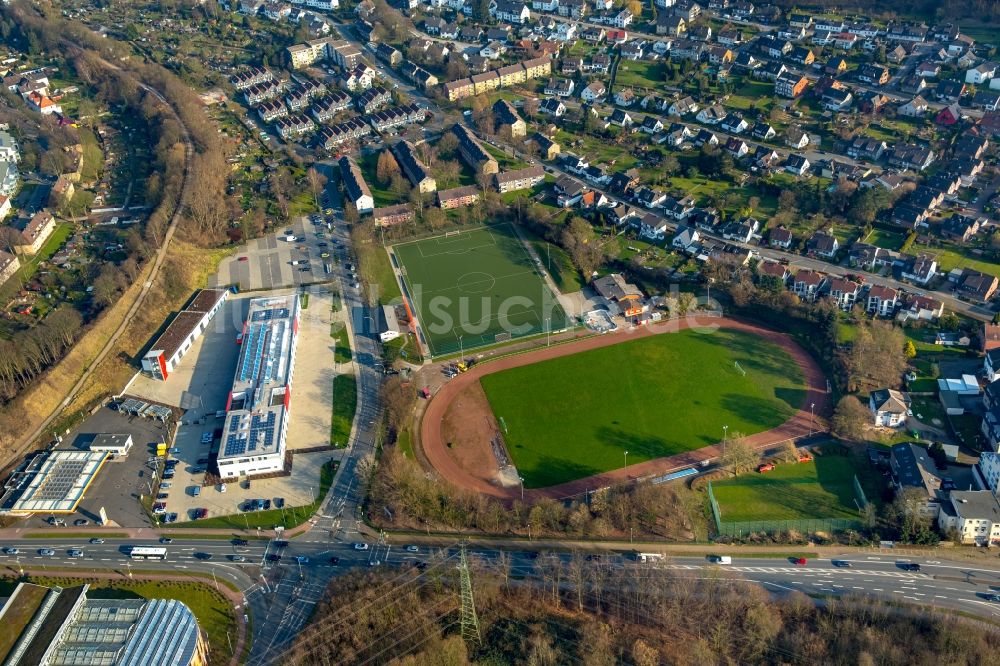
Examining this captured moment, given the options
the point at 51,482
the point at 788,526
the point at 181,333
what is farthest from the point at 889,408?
the point at 51,482

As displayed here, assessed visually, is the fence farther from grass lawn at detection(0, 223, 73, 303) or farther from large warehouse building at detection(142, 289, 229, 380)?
grass lawn at detection(0, 223, 73, 303)

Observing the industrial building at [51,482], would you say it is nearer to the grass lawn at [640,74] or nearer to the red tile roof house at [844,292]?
the red tile roof house at [844,292]

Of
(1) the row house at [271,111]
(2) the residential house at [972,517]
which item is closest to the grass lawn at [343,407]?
(2) the residential house at [972,517]

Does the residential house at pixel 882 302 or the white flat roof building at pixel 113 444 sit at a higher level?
the residential house at pixel 882 302

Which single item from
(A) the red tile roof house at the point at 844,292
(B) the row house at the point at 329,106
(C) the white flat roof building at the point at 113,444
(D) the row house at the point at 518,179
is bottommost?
(C) the white flat roof building at the point at 113,444

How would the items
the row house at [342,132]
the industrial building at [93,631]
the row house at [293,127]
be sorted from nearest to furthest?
the industrial building at [93,631], the row house at [342,132], the row house at [293,127]

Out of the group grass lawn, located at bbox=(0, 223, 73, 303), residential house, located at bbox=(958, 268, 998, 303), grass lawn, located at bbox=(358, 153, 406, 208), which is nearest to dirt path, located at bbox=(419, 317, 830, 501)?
residential house, located at bbox=(958, 268, 998, 303)

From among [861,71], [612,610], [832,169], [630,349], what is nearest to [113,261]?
[630,349]

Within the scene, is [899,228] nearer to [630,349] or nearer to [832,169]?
[832,169]
